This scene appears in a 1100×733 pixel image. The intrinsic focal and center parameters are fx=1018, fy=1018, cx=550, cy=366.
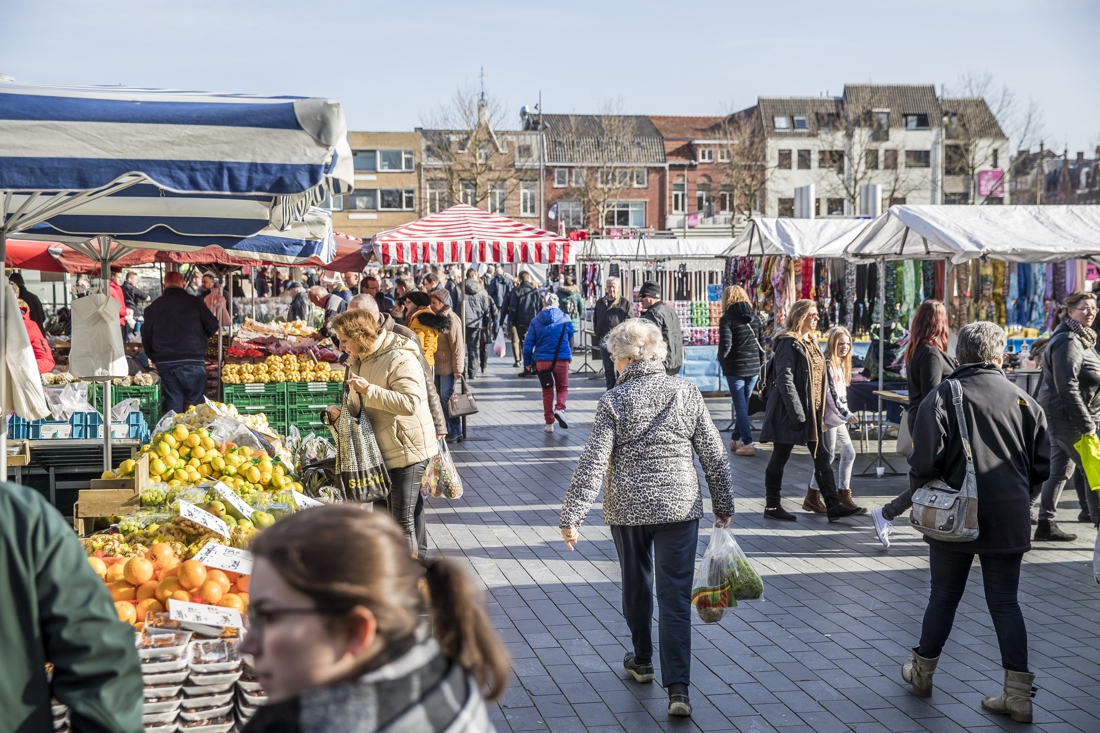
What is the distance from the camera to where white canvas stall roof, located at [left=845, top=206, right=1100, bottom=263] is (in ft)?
32.6

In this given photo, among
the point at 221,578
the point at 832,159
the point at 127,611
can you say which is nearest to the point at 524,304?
the point at 221,578

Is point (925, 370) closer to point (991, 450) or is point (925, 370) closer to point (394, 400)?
point (991, 450)

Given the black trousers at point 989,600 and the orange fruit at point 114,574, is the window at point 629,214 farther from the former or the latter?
the orange fruit at point 114,574

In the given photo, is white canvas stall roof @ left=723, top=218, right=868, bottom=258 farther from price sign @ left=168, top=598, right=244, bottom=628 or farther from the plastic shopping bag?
price sign @ left=168, top=598, right=244, bottom=628

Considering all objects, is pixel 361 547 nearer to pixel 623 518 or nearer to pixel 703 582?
pixel 623 518

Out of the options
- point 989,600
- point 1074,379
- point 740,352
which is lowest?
point 989,600

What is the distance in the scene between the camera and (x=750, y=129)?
210 feet

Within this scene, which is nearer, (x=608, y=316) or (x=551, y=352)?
(x=551, y=352)

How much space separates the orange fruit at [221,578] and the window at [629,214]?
232 feet

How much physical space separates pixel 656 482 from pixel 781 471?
416 cm

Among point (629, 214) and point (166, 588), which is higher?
point (629, 214)

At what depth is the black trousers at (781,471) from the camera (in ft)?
28.3

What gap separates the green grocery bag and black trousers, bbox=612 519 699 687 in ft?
13.5

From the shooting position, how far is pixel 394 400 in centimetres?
613
